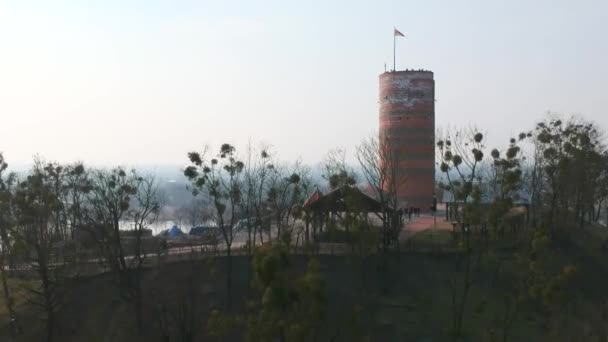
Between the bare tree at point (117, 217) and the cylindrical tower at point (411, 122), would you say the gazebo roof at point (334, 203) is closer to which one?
the bare tree at point (117, 217)

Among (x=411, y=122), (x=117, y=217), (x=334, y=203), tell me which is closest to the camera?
(x=117, y=217)

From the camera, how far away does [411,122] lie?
53812 mm

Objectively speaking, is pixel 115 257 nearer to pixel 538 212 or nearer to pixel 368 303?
pixel 368 303

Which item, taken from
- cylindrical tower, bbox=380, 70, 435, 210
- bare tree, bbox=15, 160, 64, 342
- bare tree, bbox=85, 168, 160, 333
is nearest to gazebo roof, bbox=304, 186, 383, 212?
bare tree, bbox=85, 168, 160, 333

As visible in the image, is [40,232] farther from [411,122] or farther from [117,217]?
[411,122]

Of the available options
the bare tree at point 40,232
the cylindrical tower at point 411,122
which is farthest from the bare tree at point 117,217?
the cylindrical tower at point 411,122

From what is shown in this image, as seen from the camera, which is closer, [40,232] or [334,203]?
[40,232]

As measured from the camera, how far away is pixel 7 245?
27.7m

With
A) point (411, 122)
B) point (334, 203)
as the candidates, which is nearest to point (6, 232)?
point (334, 203)

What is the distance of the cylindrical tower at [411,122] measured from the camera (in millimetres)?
53625

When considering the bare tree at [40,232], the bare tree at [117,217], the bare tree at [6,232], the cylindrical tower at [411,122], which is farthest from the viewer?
the cylindrical tower at [411,122]

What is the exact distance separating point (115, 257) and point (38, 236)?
3.46 metres

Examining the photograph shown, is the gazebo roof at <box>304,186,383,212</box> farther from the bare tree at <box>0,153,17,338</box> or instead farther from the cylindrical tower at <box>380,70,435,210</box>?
the cylindrical tower at <box>380,70,435,210</box>

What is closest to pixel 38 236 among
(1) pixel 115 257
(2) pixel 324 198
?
(1) pixel 115 257
